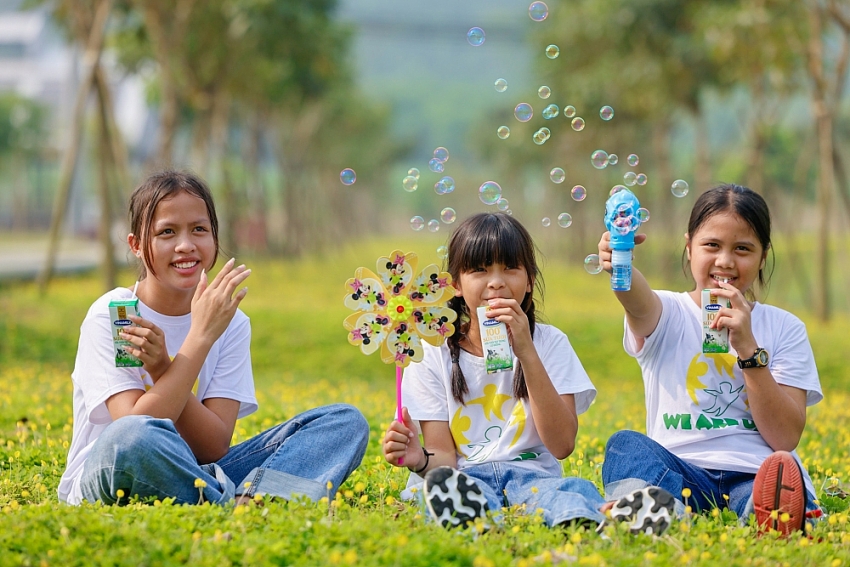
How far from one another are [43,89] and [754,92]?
3215 inches

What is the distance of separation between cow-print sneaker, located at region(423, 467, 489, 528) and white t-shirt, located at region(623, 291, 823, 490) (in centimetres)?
107

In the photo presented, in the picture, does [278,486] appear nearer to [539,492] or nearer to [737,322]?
[539,492]

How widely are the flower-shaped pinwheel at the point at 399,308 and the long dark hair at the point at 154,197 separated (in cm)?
63

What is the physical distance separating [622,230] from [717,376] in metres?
0.87

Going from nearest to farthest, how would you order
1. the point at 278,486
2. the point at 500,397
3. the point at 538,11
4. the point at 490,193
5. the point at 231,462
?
the point at 278,486
the point at 500,397
the point at 231,462
the point at 490,193
the point at 538,11

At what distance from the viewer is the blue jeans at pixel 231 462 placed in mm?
3613

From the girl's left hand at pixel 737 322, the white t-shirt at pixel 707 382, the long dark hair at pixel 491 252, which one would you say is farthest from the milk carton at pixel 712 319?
the long dark hair at pixel 491 252

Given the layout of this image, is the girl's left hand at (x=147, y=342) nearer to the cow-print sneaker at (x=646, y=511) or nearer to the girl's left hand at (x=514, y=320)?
the girl's left hand at (x=514, y=320)

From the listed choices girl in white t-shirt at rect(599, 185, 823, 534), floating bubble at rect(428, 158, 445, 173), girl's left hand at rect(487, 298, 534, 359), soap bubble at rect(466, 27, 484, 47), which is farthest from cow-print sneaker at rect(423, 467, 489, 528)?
soap bubble at rect(466, 27, 484, 47)

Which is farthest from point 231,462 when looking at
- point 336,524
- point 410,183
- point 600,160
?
point 600,160

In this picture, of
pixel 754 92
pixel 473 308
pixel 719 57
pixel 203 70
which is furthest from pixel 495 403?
pixel 203 70

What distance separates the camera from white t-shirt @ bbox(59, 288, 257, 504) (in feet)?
12.6

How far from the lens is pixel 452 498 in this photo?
3.50 m

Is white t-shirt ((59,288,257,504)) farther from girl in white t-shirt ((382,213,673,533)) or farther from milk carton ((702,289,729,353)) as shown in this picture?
milk carton ((702,289,729,353))
